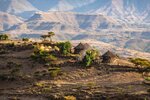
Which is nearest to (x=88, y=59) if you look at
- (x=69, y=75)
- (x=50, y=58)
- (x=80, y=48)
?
(x=69, y=75)

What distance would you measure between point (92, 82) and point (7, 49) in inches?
1546

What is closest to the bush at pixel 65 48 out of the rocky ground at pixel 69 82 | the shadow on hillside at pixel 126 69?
the rocky ground at pixel 69 82

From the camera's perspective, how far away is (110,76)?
9025 cm

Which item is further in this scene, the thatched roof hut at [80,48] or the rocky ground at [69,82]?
the thatched roof hut at [80,48]

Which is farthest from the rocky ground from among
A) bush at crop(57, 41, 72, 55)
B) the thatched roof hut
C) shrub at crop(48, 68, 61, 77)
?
the thatched roof hut

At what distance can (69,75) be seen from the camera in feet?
301

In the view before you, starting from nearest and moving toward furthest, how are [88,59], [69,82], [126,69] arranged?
[69,82]
[126,69]
[88,59]

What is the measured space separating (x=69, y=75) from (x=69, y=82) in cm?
332

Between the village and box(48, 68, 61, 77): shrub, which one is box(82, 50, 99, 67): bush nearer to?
the village

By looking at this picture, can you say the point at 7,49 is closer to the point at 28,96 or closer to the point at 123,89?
the point at 28,96

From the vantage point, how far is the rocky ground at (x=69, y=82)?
80688 mm

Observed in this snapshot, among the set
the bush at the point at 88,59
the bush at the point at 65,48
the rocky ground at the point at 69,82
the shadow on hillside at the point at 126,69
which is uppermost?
the bush at the point at 65,48

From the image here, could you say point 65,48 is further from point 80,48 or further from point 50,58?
point 50,58

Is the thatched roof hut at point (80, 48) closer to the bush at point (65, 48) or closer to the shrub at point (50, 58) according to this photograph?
the bush at point (65, 48)
